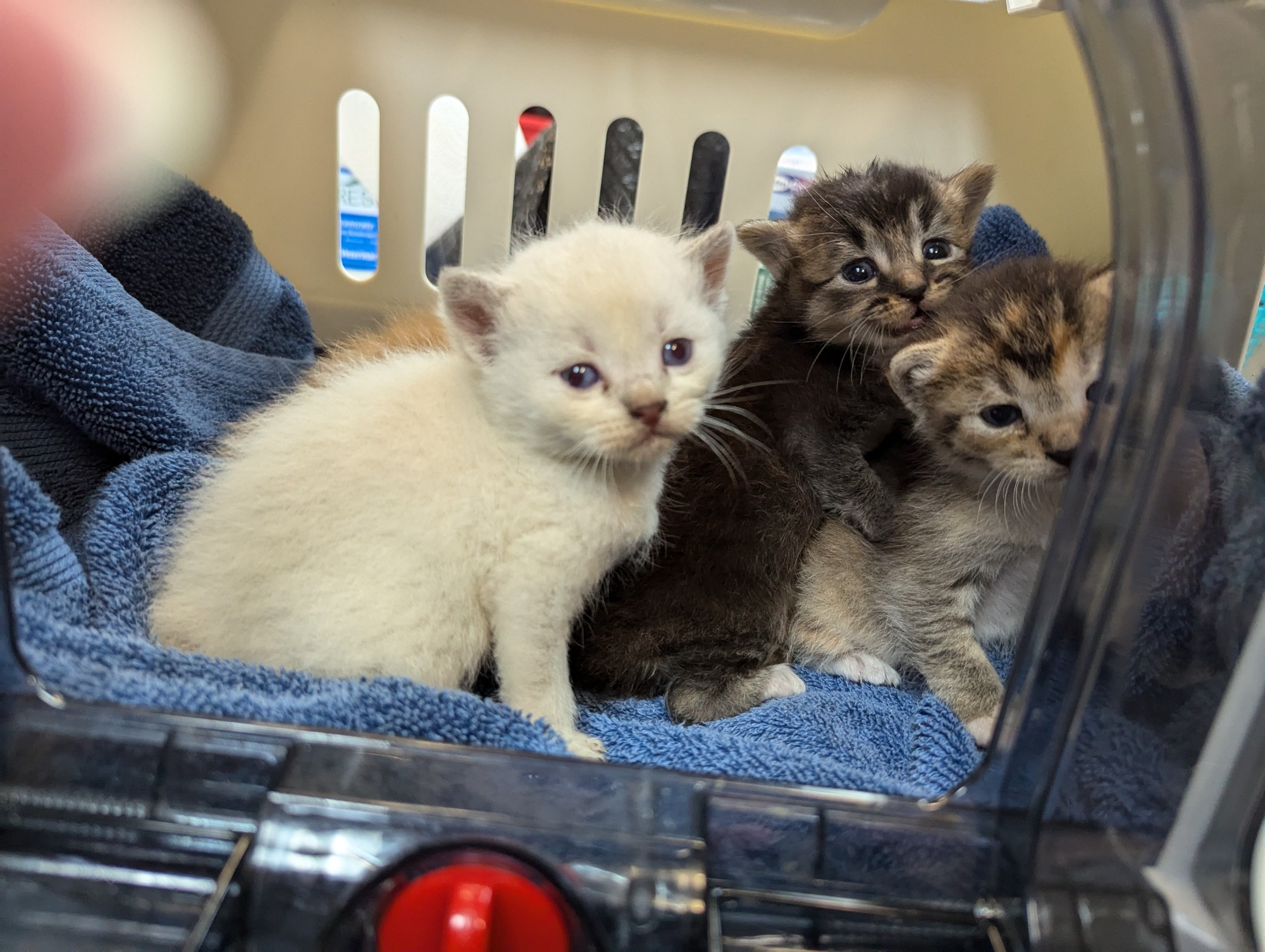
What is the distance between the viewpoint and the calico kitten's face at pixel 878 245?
1498 millimetres

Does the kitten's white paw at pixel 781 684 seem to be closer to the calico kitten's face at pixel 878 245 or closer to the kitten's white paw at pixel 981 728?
the kitten's white paw at pixel 981 728

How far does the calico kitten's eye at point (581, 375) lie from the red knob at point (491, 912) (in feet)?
1.68

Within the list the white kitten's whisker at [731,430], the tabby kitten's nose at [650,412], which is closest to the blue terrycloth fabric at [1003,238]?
the white kitten's whisker at [731,430]

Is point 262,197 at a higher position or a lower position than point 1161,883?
higher

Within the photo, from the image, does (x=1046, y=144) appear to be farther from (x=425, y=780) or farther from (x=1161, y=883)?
(x=425, y=780)

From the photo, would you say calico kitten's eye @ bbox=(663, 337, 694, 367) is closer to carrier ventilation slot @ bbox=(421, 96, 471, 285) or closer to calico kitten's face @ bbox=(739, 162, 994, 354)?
calico kitten's face @ bbox=(739, 162, 994, 354)

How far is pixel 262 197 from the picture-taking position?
5.74 ft

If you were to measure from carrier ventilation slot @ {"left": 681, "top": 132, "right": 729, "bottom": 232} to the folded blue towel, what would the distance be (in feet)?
1.74

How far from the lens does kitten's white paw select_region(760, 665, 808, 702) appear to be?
1.33 m

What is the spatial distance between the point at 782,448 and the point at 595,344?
59 centimetres

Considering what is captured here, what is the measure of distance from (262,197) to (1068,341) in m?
1.48

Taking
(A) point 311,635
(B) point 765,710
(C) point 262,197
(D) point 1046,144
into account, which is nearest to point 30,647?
(A) point 311,635

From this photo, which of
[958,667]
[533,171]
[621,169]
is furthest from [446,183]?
[958,667]

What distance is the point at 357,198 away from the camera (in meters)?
1.84
